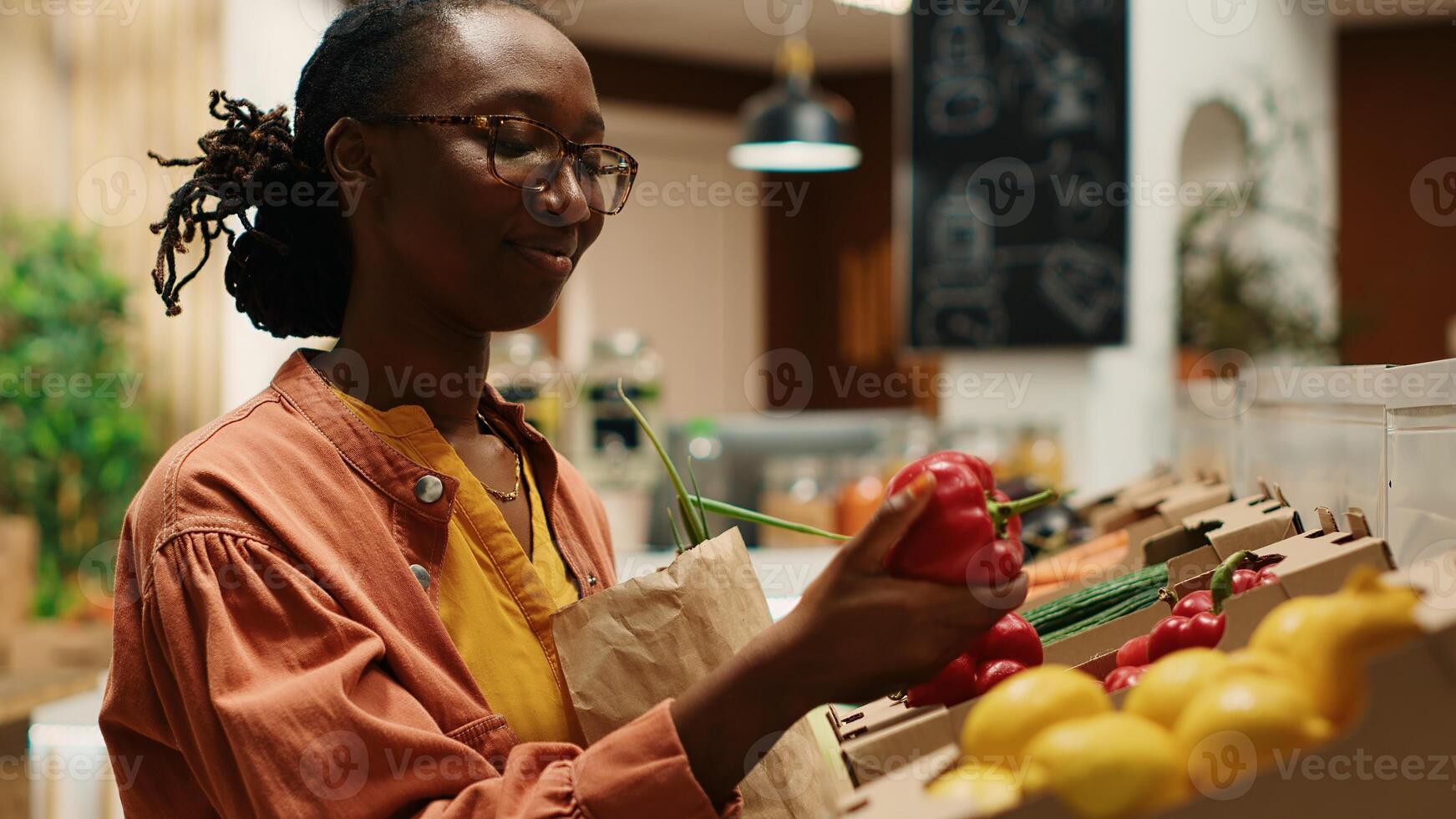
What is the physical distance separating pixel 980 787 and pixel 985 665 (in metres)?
0.32

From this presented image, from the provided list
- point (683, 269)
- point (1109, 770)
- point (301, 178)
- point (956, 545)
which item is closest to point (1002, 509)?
point (956, 545)

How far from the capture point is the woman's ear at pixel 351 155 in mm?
1132

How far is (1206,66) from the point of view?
4.95 meters

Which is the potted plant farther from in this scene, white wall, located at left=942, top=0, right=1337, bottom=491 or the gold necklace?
the gold necklace

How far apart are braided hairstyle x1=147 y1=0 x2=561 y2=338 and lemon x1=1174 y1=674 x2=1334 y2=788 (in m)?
0.86

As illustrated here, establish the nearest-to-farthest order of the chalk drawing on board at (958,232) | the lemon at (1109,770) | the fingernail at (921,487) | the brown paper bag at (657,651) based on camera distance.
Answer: the lemon at (1109,770) < the fingernail at (921,487) < the brown paper bag at (657,651) < the chalk drawing on board at (958,232)

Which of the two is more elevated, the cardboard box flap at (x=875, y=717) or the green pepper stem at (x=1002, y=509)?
the green pepper stem at (x=1002, y=509)

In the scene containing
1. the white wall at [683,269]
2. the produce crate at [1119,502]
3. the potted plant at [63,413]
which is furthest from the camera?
the white wall at [683,269]

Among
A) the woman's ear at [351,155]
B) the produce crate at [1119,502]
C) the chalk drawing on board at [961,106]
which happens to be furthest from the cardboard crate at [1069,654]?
the chalk drawing on board at [961,106]

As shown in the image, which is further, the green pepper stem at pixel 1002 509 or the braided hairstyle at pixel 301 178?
the braided hairstyle at pixel 301 178

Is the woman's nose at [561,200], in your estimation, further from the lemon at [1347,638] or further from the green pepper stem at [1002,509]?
the lemon at [1347,638]

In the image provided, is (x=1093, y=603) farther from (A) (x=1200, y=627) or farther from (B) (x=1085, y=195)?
(B) (x=1085, y=195)

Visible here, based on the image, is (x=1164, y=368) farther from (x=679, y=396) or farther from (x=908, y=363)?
(x=679, y=396)

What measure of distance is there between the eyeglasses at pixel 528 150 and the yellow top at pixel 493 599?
0.82 ft
